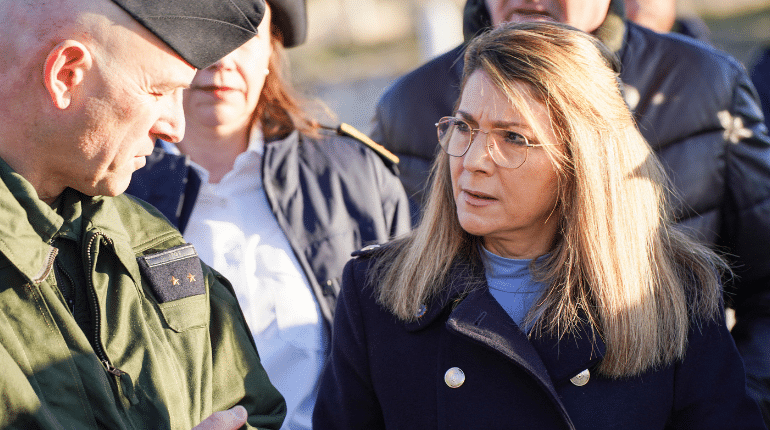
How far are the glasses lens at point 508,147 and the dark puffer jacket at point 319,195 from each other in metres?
0.76

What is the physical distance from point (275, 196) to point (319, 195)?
168 millimetres

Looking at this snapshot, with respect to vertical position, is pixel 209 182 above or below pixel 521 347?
above

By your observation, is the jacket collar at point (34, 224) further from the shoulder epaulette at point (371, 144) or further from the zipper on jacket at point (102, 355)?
the shoulder epaulette at point (371, 144)

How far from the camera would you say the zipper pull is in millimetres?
1477

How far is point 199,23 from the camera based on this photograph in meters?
1.50

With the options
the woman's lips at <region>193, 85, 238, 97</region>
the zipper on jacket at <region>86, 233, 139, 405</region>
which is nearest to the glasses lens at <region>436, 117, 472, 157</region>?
the woman's lips at <region>193, 85, 238, 97</region>

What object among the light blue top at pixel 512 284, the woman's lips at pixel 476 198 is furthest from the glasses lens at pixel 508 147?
the light blue top at pixel 512 284

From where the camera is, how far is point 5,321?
136 centimetres

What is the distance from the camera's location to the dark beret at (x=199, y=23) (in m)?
1.42

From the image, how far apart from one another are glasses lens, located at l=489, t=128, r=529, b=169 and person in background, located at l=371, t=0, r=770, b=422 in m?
0.57

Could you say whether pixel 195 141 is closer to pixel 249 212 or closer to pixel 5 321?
pixel 249 212

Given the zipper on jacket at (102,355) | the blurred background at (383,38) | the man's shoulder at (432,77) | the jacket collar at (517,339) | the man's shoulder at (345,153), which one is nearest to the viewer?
the zipper on jacket at (102,355)

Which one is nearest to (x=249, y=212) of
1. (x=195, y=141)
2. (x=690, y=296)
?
(x=195, y=141)

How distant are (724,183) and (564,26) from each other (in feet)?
2.75
